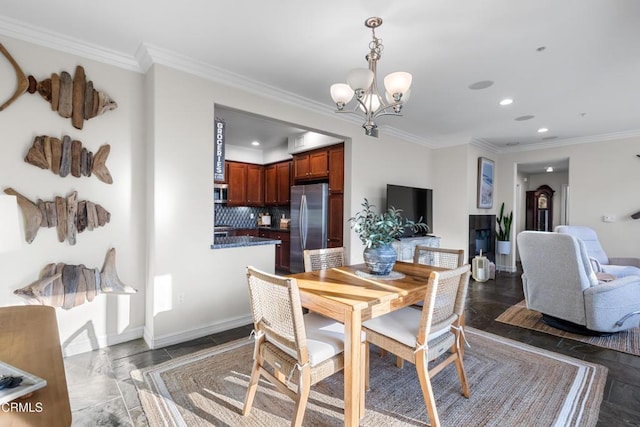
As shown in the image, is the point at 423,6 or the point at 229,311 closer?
the point at 423,6

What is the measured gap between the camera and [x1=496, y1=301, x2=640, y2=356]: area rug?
2863 mm

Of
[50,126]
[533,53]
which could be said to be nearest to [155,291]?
[50,126]

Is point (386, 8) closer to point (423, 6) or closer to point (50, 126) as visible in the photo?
point (423, 6)

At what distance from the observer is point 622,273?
4227 millimetres

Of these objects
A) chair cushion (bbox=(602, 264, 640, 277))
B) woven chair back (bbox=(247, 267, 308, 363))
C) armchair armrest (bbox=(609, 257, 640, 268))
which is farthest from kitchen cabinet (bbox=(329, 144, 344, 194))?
armchair armrest (bbox=(609, 257, 640, 268))

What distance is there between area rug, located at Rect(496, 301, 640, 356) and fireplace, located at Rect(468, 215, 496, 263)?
6.11 ft

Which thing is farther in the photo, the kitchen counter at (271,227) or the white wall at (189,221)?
the kitchen counter at (271,227)

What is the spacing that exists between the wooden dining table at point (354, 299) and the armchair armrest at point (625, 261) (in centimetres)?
461

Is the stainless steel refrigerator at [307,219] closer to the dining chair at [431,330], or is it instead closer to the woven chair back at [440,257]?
the woven chair back at [440,257]

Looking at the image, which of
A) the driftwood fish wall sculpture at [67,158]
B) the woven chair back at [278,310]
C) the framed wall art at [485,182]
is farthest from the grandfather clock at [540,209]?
the driftwood fish wall sculpture at [67,158]

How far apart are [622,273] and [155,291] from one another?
234 inches

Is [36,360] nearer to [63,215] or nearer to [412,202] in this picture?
[63,215]

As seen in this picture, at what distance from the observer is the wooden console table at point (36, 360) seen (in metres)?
0.81

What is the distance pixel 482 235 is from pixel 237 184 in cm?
512
